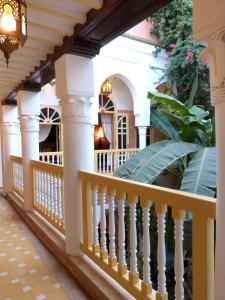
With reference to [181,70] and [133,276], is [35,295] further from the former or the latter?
[181,70]

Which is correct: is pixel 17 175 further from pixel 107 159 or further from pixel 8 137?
pixel 107 159

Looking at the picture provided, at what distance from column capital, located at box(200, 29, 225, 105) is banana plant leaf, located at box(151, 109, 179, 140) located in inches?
131

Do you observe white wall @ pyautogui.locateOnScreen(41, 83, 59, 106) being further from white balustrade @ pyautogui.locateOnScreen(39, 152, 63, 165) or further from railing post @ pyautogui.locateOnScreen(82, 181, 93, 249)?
railing post @ pyautogui.locateOnScreen(82, 181, 93, 249)

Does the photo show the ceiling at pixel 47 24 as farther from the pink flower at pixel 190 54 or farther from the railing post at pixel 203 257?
the pink flower at pixel 190 54

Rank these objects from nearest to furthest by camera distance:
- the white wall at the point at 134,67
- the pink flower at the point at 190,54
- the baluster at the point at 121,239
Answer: the baluster at the point at 121,239, the pink flower at the point at 190,54, the white wall at the point at 134,67

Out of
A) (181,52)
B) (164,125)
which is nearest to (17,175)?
(164,125)

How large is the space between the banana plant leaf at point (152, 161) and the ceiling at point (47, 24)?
146 centimetres

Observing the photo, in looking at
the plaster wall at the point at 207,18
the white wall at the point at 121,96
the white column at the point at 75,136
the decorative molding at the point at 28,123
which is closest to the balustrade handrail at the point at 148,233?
the white column at the point at 75,136

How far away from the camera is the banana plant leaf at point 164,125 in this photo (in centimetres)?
427

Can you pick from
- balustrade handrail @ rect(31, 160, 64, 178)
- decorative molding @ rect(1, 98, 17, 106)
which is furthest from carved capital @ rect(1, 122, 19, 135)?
balustrade handrail @ rect(31, 160, 64, 178)

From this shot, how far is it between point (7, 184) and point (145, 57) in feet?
18.8

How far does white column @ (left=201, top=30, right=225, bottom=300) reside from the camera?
0.92 meters

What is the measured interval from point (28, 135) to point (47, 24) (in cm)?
231

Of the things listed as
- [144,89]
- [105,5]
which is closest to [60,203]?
[105,5]
